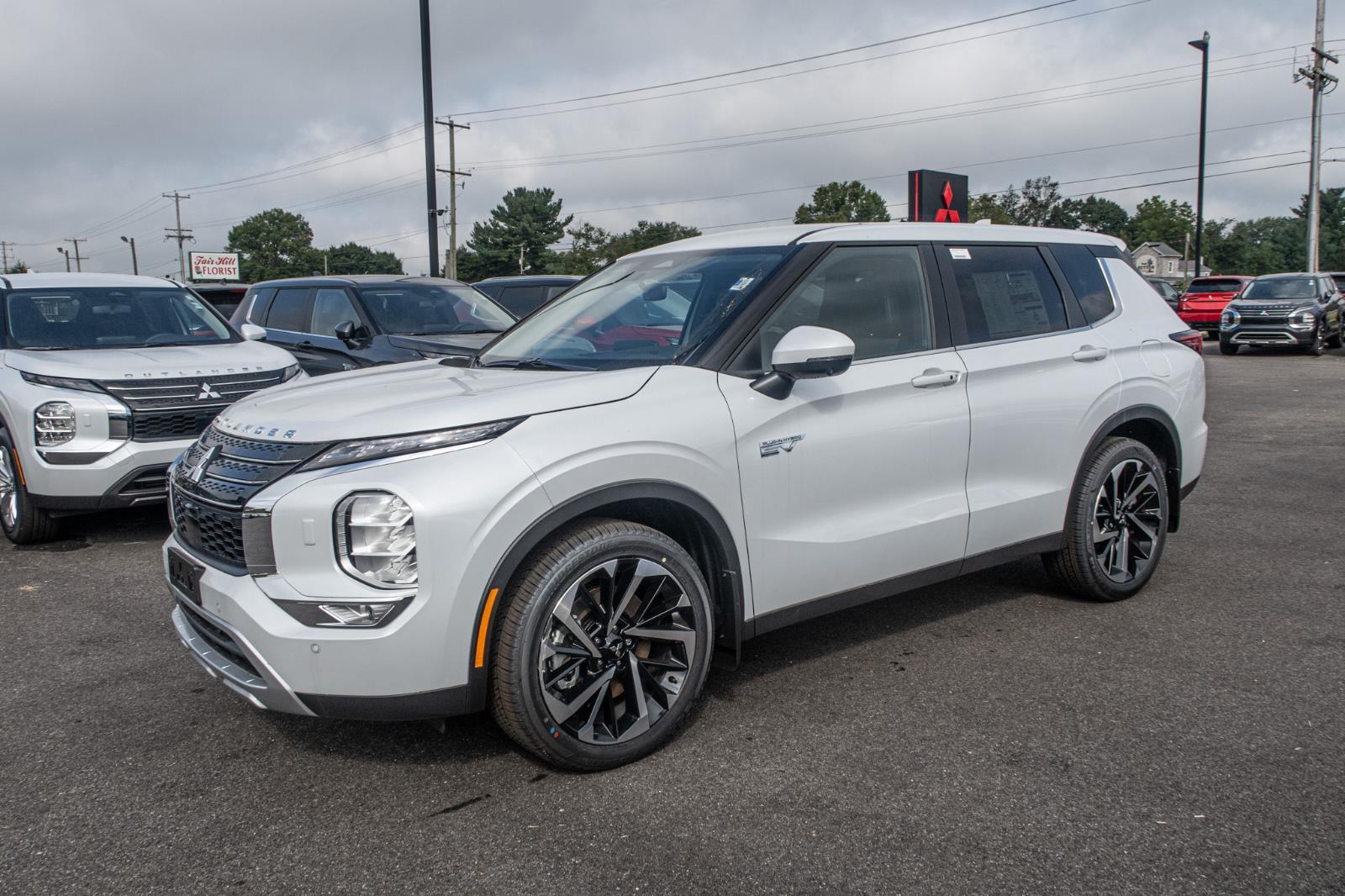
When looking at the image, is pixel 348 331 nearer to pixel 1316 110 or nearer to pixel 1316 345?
pixel 1316 345

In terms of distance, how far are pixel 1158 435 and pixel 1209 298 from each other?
25.7 metres

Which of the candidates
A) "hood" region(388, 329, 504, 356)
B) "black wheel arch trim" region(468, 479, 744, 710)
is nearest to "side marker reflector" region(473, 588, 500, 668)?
"black wheel arch trim" region(468, 479, 744, 710)

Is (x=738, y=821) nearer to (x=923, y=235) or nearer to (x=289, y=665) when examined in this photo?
(x=289, y=665)

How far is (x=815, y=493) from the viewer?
3801 mm

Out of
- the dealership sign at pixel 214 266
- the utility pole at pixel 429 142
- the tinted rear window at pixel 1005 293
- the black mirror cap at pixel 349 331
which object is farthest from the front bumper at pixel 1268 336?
the dealership sign at pixel 214 266

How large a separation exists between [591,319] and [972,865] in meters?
2.53

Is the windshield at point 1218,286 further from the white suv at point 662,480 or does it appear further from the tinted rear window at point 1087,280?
the white suv at point 662,480

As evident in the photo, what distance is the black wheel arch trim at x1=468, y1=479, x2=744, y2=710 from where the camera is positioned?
122 inches

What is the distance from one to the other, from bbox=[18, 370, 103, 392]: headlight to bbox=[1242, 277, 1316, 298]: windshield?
2348cm

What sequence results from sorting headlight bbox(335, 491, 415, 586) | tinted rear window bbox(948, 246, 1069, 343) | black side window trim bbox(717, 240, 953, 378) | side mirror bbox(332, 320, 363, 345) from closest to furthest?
1. headlight bbox(335, 491, 415, 586)
2. black side window trim bbox(717, 240, 953, 378)
3. tinted rear window bbox(948, 246, 1069, 343)
4. side mirror bbox(332, 320, 363, 345)

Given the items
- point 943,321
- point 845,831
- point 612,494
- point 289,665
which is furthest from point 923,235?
point 289,665

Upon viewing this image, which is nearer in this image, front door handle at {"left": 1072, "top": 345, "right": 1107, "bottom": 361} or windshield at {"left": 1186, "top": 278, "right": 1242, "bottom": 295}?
front door handle at {"left": 1072, "top": 345, "right": 1107, "bottom": 361}

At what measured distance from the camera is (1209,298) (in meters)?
27.8

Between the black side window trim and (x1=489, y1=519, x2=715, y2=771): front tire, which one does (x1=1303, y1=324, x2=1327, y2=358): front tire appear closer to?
the black side window trim
